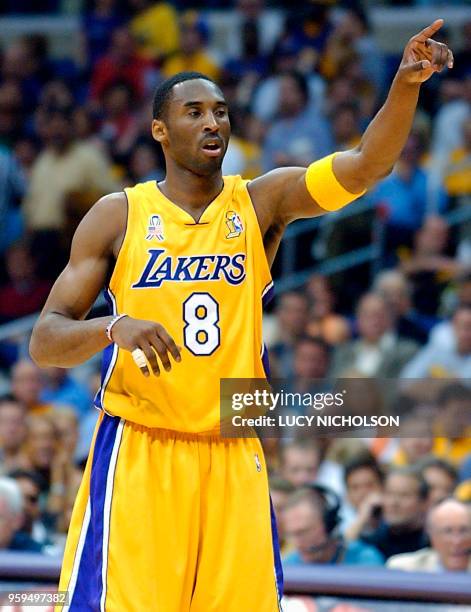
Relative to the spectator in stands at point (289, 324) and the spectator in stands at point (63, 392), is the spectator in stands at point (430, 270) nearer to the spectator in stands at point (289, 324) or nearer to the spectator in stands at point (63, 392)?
the spectator in stands at point (289, 324)

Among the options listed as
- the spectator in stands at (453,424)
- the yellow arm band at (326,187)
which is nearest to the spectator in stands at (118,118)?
the spectator in stands at (453,424)

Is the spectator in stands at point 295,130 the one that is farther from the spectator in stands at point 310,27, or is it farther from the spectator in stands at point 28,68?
the spectator in stands at point 28,68

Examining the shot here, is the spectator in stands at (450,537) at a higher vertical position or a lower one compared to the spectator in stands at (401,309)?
lower

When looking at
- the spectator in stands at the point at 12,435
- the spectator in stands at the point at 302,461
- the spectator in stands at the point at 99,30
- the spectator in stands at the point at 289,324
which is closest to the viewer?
the spectator in stands at the point at 302,461

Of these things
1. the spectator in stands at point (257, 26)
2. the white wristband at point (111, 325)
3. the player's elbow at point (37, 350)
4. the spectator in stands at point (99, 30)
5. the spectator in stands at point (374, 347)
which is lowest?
the white wristband at point (111, 325)

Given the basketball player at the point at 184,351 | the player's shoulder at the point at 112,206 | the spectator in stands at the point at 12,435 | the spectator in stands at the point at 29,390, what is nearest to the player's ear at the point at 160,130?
the basketball player at the point at 184,351

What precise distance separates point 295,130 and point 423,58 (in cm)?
631

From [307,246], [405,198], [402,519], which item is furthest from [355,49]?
[402,519]

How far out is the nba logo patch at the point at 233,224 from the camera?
377 centimetres

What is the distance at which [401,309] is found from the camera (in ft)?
27.2

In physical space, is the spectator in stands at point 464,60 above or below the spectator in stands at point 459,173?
above

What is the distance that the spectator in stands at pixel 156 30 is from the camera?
11641mm

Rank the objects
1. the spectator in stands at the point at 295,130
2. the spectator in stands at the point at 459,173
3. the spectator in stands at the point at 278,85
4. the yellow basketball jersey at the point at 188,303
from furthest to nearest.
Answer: the spectator in stands at the point at 278,85, the spectator in stands at the point at 295,130, the spectator in stands at the point at 459,173, the yellow basketball jersey at the point at 188,303

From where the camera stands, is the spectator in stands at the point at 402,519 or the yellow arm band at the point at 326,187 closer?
the yellow arm band at the point at 326,187
